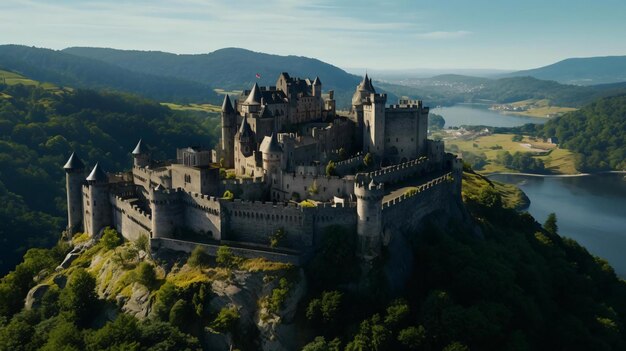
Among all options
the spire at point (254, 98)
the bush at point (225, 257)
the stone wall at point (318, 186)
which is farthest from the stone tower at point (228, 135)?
the bush at point (225, 257)

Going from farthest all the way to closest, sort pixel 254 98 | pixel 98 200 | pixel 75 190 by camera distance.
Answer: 1. pixel 254 98
2. pixel 75 190
3. pixel 98 200

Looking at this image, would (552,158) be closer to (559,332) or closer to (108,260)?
(559,332)

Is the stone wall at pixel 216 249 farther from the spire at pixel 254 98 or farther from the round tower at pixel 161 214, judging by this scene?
the spire at pixel 254 98

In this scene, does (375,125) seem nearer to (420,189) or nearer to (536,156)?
(420,189)

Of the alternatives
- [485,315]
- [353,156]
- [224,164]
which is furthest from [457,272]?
[224,164]

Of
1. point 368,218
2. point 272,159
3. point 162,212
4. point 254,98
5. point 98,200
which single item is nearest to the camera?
point 368,218

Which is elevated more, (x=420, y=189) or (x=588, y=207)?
(x=420, y=189)

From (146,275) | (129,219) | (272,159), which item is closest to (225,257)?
(146,275)
